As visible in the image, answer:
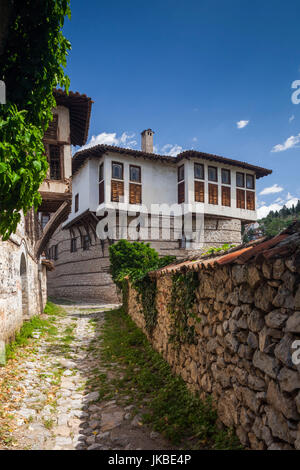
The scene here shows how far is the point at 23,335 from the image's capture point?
7367mm

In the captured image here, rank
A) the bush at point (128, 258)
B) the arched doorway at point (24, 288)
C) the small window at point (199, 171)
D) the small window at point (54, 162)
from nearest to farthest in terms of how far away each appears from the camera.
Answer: the arched doorway at point (24, 288)
the small window at point (54, 162)
the bush at point (128, 258)
the small window at point (199, 171)

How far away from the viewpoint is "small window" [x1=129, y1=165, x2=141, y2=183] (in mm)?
17812

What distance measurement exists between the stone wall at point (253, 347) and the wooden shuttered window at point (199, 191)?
15346 mm

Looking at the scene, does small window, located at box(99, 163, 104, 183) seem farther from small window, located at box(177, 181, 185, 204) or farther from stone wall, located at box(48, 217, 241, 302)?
small window, located at box(177, 181, 185, 204)

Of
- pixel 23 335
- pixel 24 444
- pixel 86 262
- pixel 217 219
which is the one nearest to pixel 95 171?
pixel 86 262

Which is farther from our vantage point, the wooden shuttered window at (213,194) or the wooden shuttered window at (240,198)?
the wooden shuttered window at (240,198)

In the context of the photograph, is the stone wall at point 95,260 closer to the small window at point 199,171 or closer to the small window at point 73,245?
the small window at point 73,245

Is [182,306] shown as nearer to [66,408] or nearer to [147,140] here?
[66,408]

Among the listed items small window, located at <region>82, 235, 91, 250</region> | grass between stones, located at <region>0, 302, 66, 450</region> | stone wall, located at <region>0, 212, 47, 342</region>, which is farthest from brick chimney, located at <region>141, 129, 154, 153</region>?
grass between stones, located at <region>0, 302, 66, 450</region>

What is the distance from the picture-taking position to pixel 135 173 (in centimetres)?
1798

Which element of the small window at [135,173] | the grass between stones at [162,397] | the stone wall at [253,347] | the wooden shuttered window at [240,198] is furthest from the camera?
the wooden shuttered window at [240,198]

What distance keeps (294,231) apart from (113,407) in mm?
3260

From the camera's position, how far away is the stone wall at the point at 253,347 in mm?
1961

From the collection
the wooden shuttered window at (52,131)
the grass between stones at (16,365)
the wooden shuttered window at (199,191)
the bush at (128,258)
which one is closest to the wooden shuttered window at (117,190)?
the bush at (128,258)
